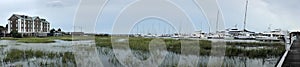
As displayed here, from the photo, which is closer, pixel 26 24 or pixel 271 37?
pixel 271 37

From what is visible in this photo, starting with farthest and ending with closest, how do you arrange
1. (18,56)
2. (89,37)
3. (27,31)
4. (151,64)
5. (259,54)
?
1. (27,31)
2. (89,37)
3. (259,54)
4. (18,56)
5. (151,64)

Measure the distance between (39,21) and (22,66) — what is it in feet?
214

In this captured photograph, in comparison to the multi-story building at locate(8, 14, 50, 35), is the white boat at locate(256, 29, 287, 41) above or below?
below

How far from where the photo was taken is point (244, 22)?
182ft

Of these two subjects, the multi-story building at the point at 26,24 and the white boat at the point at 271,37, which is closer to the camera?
the white boat at the point at 271,37

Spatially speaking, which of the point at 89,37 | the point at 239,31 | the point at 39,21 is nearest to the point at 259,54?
the point at 89,37

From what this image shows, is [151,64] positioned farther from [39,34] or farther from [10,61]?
[39,34]

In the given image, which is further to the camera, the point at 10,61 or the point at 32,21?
the point at 32,21

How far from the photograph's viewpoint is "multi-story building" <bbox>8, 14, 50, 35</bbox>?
227 ft

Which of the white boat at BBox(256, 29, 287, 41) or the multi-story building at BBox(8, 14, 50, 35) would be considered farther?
the multi-story building at BBox(8, 14, 50, 35)

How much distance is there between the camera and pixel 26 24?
71.9m

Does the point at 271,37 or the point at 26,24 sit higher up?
the point at 26,24

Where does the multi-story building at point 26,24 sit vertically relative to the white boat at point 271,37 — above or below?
above

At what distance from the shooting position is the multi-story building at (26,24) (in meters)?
69.2
